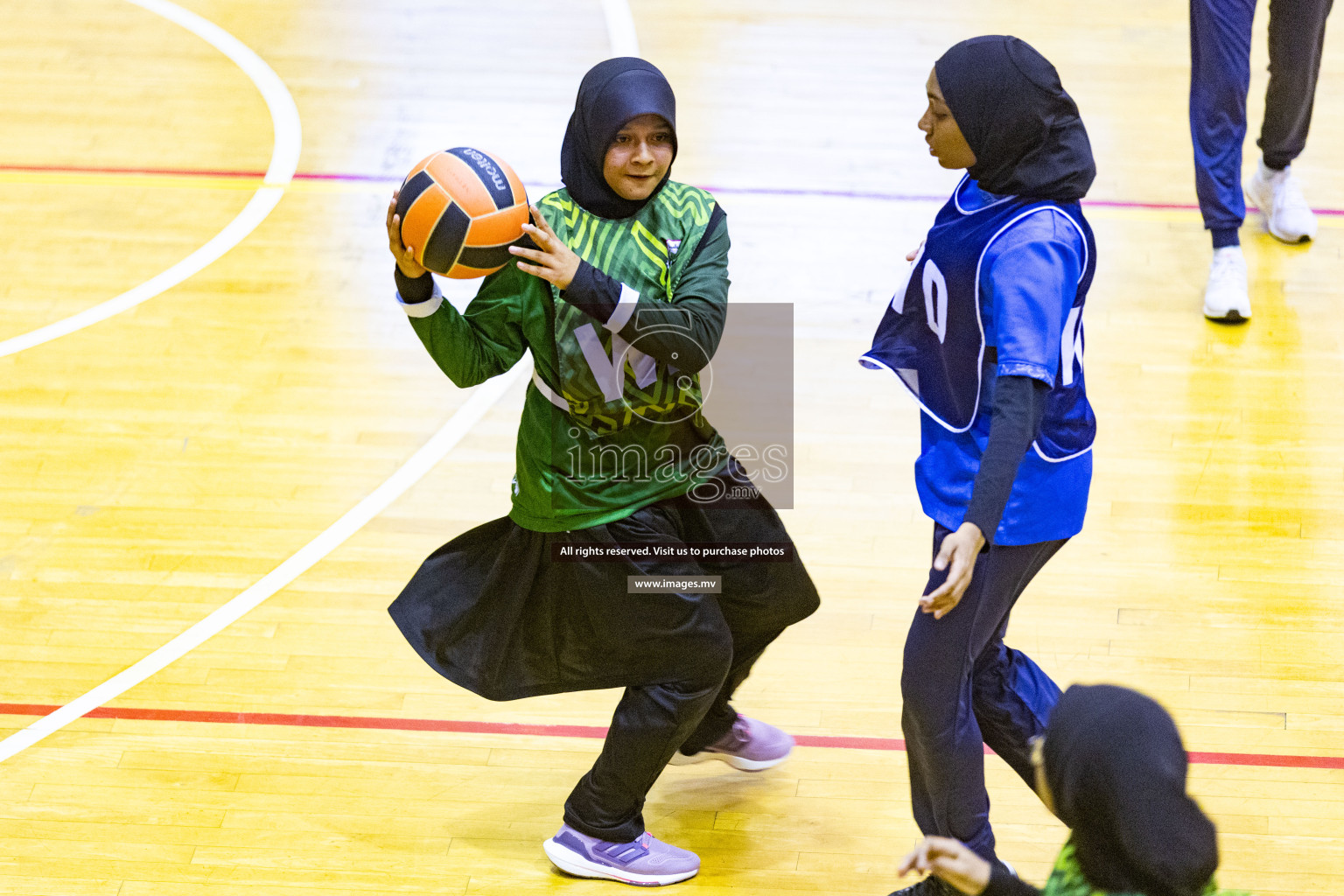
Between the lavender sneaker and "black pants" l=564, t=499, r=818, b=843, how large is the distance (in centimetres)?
26

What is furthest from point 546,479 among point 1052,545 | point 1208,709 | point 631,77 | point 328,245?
point 328,245

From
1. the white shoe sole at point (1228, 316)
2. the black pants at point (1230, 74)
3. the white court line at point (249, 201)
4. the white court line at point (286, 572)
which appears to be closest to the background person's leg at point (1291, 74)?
the black pants at point (1230, 74)

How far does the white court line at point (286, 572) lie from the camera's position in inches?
158

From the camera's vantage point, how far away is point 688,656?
3318 mm

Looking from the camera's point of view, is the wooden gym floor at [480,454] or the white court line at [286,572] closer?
the wooden gym floor at [480,454]

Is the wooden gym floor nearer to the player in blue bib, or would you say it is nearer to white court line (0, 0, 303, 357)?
white court line (0, 0, 303, 357)

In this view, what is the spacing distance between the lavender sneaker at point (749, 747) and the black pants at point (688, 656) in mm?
260

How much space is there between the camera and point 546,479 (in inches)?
131

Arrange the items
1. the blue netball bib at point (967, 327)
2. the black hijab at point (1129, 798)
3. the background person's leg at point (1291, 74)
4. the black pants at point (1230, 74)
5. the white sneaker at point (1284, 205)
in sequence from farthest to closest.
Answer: the white sneaker at point (1284, 205)
the background person's leg at point (1291, 74)
the black pants at point (1230, 74)
the blue netball bib at point (967, 327)
the black hijab at point (1129, 798)

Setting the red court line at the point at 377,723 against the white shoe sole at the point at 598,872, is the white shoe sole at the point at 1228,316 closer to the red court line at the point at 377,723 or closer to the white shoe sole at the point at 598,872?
the red court line at the point at 377,723

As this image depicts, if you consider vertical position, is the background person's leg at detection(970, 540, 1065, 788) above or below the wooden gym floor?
above

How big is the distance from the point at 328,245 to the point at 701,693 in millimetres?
3503

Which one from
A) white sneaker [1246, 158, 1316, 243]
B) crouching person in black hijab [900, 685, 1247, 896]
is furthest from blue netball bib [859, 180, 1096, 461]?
white sneaker [1246, 158, 1316, 243]

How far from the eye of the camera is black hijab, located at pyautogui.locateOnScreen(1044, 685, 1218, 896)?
2012 millimetres
